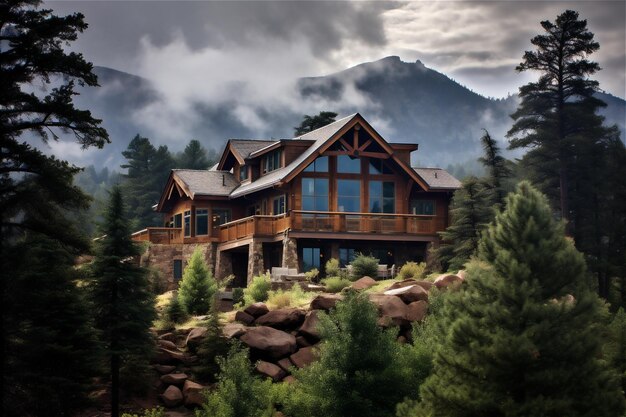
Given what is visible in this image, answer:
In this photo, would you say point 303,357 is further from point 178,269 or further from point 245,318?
point 178,269

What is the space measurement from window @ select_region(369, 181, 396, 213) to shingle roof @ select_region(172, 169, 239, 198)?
7918 millimetres

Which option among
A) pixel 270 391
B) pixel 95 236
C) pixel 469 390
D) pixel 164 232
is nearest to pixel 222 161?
pixel 164 232

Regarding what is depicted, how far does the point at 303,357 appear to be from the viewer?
87.1 feet

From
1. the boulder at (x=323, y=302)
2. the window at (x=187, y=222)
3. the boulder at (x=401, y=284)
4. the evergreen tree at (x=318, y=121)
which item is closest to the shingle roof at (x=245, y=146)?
the window at (x=187, y=222)

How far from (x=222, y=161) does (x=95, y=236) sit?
2485 cm

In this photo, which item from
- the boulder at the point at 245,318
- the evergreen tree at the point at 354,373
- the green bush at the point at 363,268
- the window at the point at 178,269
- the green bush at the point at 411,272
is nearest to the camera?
the evergreen tree at the point at 354,373

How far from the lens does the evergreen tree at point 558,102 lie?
43.5 m

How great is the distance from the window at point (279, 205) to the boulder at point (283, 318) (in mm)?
14297

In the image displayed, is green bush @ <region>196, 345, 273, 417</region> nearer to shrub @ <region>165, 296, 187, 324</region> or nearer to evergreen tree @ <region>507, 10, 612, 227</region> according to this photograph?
shrub @ <region>165, 296, 187, 324</region>

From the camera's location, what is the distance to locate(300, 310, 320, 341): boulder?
88.5 feet

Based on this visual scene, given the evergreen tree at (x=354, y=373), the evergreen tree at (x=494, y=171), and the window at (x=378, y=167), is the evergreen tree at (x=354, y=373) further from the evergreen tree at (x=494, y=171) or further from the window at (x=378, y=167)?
the window at (x=378, y=167)

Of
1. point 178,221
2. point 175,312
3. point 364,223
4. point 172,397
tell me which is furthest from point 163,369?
point 178,221

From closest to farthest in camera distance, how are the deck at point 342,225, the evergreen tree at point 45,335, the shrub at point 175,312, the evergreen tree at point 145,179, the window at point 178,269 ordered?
1. the evergreen tree at point 45,335
2. the shrub at point 175,312
3. the deck at point 342,225
4. the window at point 178,269
5. the evergreen tree at point 145,179

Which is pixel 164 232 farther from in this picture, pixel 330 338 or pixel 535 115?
pixel 330 338
